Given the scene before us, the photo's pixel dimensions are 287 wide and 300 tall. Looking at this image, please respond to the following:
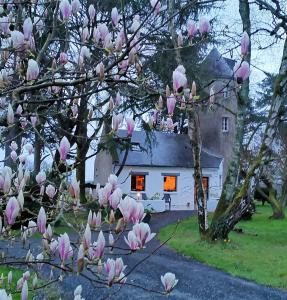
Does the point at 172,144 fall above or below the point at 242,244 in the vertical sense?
above

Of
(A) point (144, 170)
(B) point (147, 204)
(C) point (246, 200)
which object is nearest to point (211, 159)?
(A) point (144, 170)

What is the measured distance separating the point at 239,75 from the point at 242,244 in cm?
1172

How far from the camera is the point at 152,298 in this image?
7.28 m

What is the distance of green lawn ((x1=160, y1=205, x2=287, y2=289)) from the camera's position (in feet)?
31.3

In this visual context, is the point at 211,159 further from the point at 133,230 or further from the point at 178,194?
the point at 133,230

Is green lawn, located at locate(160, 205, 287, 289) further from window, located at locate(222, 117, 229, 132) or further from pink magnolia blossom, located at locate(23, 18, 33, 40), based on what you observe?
window, located at locate(222, 117, 229, 132)

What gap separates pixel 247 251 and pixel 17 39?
438 inches

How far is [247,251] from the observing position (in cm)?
1216

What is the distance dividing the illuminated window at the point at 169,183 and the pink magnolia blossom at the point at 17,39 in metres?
27.6

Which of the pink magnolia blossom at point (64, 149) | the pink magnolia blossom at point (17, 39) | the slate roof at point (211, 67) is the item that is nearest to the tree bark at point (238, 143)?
the slate roof at point (211, 67)

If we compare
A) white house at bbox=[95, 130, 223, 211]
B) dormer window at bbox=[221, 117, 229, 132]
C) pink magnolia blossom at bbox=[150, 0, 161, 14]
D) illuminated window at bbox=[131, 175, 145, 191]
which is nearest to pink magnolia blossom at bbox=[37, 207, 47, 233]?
pink magnolia blossom at bbox=[150, 0, 161, 14]

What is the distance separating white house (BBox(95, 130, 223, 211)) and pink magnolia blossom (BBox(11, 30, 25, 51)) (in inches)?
953

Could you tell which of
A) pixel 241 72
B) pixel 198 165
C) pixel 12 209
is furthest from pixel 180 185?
pixel 12 209

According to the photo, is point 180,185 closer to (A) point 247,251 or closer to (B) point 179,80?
(A) point 247,251
